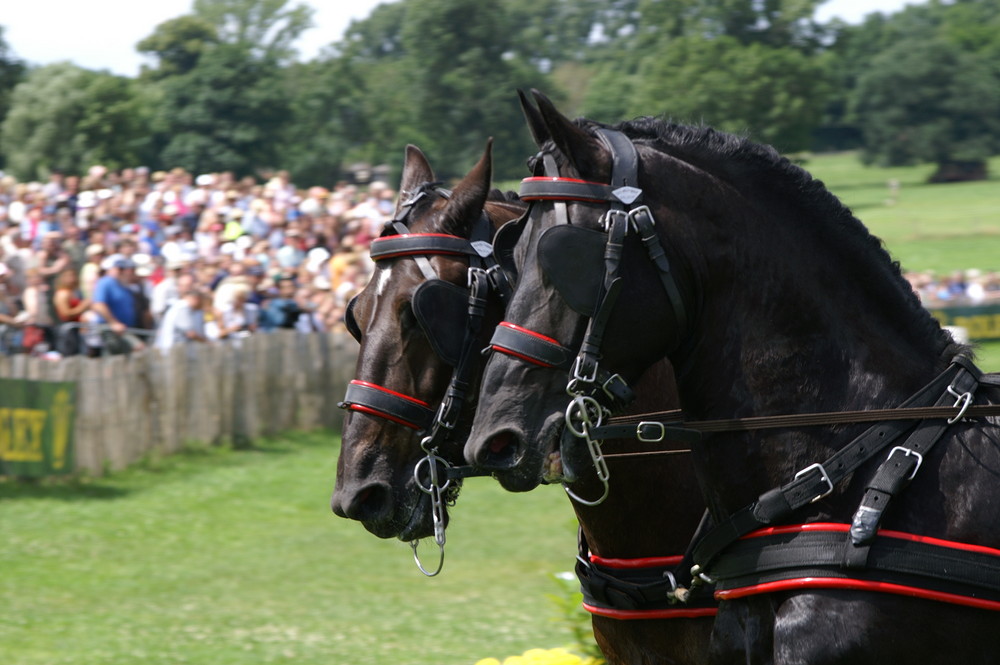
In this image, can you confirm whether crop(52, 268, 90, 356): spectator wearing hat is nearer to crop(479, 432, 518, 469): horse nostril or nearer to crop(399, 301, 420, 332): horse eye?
crop(399, 301, 420, 332): horse eye

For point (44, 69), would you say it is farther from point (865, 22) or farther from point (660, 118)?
point (865, 22)

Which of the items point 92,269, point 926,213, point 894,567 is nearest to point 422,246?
point 894,567

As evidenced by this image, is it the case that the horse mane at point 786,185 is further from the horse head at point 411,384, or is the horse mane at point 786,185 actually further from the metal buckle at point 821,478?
the horse head at point 411,384

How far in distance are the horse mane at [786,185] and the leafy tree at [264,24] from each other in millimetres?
64805

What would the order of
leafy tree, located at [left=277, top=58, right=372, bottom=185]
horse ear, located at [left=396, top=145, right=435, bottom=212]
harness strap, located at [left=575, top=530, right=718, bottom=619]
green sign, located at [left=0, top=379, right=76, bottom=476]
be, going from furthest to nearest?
leafy tree, located at [left=277, top=58, right=372, bottom=185], green sign, located at [left=0, top=379, right=76, bottom=476], horse ear, located at [left=396, top=145, right=435, bottom=212], harness strap, located at [left=575, top=530, right=718, bottom=619]

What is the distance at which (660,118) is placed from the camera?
3.28 metres

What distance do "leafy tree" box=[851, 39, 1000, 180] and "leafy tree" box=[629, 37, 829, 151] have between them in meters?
6.71

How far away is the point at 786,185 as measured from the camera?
308 cm

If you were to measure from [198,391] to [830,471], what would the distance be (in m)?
11.1

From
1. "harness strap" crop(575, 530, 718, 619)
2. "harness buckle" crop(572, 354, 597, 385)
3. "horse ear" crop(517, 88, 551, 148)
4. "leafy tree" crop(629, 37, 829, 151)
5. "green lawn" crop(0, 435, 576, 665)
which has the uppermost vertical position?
"leafy tree" crop(629, 37, 829, 151)

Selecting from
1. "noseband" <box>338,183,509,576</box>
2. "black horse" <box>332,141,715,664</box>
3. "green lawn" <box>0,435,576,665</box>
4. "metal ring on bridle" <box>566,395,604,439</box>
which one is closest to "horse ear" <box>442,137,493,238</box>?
"black horse" <box>332,141,715,664</box>

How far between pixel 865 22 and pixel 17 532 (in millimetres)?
102646

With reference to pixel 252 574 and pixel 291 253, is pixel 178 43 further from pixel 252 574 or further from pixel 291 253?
pixel 252 574

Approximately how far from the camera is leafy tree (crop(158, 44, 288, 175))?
57.9 m
